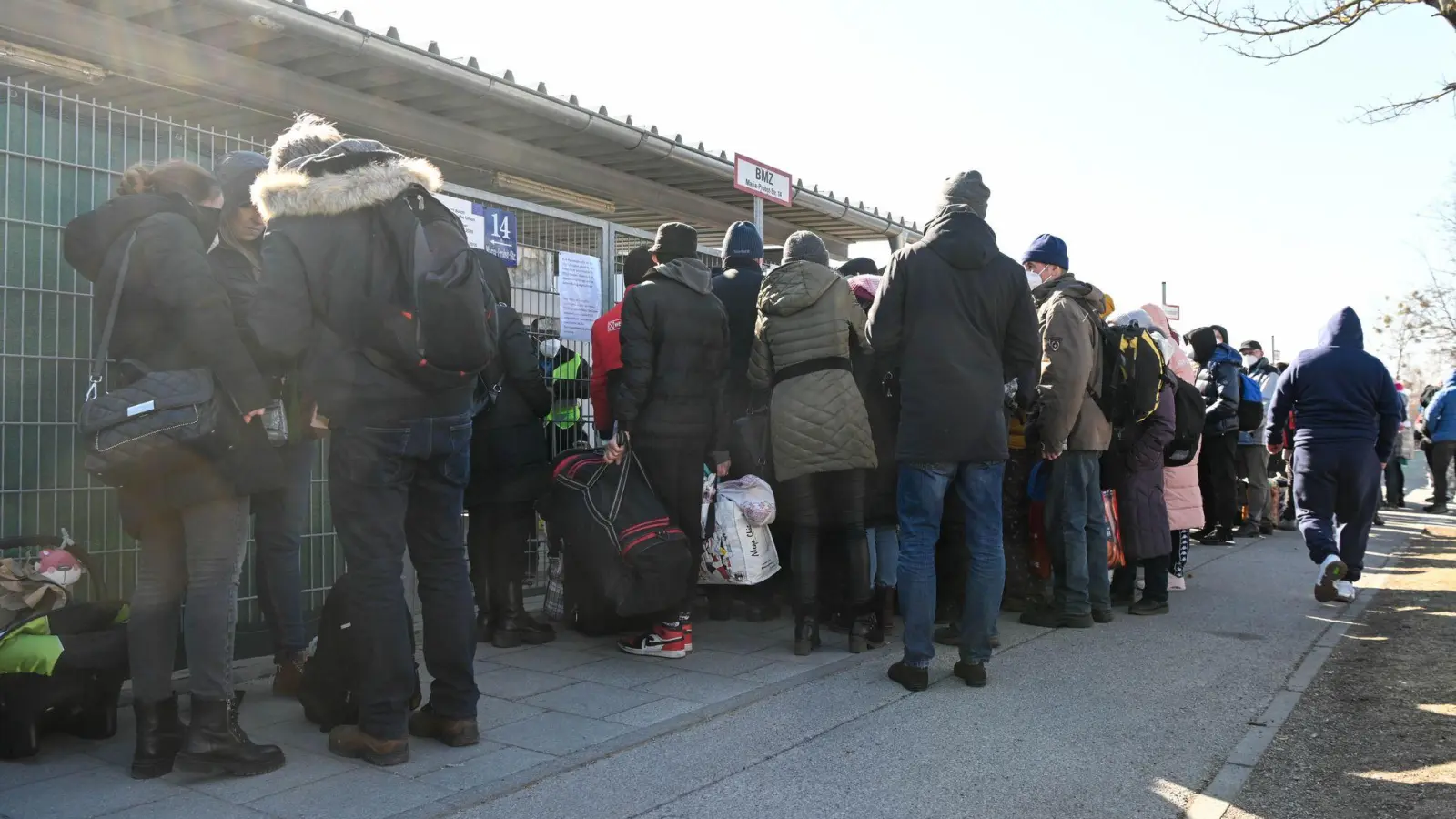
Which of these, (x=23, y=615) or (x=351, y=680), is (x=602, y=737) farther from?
(x=23, y=615)

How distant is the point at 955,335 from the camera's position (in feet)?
16.0

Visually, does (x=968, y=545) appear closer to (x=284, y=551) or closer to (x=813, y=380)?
(x=813, y=380)

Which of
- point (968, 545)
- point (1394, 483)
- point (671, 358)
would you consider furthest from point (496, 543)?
point (1394, 483)

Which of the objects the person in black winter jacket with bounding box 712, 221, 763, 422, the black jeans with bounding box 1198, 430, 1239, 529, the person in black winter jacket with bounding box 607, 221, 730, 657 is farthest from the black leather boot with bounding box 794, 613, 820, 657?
the black jeans with bounding box 1198, 430, 1239, 529

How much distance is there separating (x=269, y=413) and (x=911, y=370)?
265 centimetres

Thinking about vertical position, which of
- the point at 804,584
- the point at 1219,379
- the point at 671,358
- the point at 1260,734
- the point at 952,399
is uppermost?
the point at 1219,379

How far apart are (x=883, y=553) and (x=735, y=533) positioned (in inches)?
32.4

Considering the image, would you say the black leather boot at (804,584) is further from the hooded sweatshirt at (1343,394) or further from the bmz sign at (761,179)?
the hooded sweatshirt at (1343,394)

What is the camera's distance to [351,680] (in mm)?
4055

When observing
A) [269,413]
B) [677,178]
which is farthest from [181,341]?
[677,178]

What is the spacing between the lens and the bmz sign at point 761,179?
6949mm

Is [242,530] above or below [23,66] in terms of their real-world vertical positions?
below

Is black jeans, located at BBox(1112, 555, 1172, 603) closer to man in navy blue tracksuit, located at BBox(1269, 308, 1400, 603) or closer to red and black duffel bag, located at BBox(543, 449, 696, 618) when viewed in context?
man in navy blue tracksuit, located at BBox(1269, 308, 1400, 603)

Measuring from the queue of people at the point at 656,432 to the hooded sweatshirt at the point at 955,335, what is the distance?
0.01m
